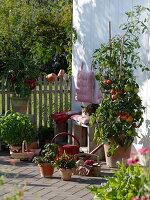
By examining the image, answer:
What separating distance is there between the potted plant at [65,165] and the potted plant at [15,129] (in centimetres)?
159

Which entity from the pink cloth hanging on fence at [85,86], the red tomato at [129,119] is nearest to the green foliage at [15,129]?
the pink cloth hanging on fence at [85,86]

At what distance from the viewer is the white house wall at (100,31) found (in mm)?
8055

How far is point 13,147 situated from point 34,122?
38.6 inches

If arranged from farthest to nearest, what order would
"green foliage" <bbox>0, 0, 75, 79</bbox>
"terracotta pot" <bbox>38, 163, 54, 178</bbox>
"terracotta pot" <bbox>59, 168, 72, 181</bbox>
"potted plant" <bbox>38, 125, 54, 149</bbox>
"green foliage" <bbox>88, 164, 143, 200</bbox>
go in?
1. "green foliage" <bbox>0, 0, 75, 79</bbox>
2. "potted plant" <bbox>38, 125, 54, 149</bbox>
3. "terracotta pot" <bbox>38, 163, 54, 178</bbox>
4. "terracotta pot" <bbox>59, 168, 72, 181</bbox>
5. "green foliage" <bbox>88, 164, 143, 200</bbox>

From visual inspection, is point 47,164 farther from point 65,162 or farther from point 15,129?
point 15,129

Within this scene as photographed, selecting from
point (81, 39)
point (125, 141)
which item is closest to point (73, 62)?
point (81, 39)

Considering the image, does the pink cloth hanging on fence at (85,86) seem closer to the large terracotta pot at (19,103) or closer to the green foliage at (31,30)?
the large terracotta pot at (19,103)

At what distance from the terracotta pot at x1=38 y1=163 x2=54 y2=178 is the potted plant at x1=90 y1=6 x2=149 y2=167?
1.03 meters

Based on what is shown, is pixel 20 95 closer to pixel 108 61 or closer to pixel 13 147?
pixel 13 147

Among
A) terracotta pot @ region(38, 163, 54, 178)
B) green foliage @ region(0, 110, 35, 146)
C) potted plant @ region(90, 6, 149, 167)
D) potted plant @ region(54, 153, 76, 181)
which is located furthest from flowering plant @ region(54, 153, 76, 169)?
green foliage @ region(0, 110, 35, 146)

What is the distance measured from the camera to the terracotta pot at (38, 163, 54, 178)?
292 inches

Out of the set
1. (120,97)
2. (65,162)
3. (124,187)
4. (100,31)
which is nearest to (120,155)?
(120,97)

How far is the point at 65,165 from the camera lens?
7293mm

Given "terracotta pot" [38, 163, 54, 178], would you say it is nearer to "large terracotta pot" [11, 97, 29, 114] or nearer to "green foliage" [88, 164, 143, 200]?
"large terracotta pot" [11, 97, 29, 114]
